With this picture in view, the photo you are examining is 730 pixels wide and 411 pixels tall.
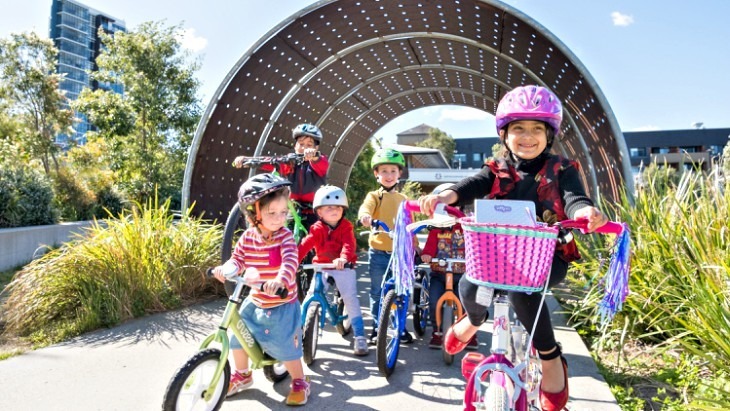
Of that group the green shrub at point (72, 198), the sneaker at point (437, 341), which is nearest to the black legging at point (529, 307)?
the sneaker at point (437, 341)

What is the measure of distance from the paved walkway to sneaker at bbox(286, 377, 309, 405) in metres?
0.07

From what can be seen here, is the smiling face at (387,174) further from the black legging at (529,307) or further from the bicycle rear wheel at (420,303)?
the black legging at (529,307)

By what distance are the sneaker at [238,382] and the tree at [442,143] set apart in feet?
194

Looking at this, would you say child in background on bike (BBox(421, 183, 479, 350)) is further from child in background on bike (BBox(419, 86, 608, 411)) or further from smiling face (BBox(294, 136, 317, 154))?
smiling face (BBox(294, 136, 317, 154))

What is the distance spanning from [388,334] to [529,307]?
1.76 meters

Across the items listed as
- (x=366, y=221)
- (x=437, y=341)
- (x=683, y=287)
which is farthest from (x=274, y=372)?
(x=683, y=287)

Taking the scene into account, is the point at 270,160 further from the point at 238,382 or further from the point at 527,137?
the point at 527,137

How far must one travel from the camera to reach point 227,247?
488 cm

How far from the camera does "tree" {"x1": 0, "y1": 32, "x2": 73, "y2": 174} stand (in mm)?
17062

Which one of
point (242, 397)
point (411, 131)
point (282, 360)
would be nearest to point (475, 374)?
point (282, 360)

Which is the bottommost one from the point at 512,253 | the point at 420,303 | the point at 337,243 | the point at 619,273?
the point at 420,303

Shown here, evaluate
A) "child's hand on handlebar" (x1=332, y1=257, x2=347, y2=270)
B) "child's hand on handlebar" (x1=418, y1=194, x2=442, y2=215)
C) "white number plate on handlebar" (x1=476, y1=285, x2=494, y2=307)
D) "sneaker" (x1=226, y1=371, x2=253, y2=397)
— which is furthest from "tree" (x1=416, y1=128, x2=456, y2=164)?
"white number plate on handlebar" (x1=476, y1=285, x2=494, y2=307)

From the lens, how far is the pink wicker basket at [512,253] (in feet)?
6.28

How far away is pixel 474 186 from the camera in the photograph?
2.52 metres
